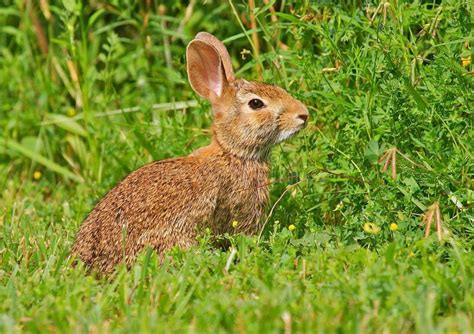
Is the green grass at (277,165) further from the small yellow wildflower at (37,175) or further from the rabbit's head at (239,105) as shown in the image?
the rabbit's head at (239,105)

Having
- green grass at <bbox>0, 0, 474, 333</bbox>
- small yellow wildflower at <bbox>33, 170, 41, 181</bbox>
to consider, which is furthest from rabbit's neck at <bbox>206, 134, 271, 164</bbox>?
small yellow wildflower at <bbox>33, 170, 41, 181</bbox>

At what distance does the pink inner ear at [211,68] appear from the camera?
5.23 m

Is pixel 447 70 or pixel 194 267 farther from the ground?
pixel 447 70

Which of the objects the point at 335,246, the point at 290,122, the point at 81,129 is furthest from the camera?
the point at 81,129

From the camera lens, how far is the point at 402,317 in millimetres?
3426

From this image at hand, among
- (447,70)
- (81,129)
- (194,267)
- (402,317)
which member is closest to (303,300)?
(402,317)

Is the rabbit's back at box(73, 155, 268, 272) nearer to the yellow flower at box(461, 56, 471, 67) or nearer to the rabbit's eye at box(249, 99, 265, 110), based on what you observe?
the rabbit's eye at box(249, 99, 265, 110)

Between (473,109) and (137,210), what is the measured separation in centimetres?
163

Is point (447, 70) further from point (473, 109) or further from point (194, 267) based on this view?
Answer: point (194, 267)

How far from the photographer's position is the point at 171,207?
478 centimetres

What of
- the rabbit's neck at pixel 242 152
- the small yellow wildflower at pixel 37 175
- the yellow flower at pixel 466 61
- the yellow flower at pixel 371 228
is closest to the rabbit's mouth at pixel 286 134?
the rabbit's neck at pixel 242 152

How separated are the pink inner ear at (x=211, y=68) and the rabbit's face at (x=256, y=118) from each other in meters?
0.11

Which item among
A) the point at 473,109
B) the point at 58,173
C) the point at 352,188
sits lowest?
the point at 58,173

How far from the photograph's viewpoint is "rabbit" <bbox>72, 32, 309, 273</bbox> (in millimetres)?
4664
